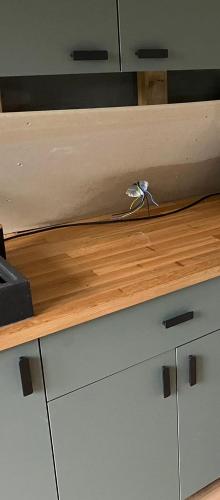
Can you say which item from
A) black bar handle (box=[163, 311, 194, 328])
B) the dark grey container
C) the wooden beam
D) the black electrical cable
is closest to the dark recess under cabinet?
the wooden beam

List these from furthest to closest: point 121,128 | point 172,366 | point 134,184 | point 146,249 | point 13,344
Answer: point 134,184 < point 121,128 < point 146,249 < point 172,366 < point 13,344

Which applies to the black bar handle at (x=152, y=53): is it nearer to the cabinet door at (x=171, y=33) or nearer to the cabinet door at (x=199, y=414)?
the cabinet door at (x=171, y=33)

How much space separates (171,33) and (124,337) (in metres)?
0.85

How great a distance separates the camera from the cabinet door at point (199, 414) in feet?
4.34

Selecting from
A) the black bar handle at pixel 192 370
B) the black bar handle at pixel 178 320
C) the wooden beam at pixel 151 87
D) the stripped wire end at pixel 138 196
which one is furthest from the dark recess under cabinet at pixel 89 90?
the black bar handle at pixel 192 370

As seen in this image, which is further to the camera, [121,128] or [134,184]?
[134,184]

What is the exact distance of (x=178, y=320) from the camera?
48.7 inches

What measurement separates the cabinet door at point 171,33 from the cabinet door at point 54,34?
0.05 meters

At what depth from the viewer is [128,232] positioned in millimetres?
1599

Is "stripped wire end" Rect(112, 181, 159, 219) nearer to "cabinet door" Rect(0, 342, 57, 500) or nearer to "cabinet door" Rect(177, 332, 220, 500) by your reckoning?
"cabinet door" Rect(177, 332, 220, 500)

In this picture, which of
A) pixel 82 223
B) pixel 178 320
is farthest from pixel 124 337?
pixel 82 223

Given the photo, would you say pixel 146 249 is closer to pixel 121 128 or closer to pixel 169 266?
pixel 169 266

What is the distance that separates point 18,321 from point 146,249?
55cm

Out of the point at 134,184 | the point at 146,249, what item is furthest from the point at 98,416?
the point at 134,184
